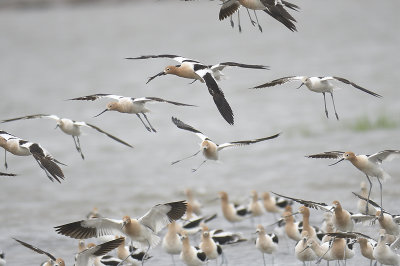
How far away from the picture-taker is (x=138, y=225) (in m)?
9.74

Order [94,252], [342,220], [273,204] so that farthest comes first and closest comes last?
[273,204]
[342,220]
[94,252]

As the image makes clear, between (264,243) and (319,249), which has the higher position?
(319,249)

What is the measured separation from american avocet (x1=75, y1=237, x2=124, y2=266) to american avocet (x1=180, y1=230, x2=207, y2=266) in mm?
1141

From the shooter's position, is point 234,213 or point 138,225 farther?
point 234,213

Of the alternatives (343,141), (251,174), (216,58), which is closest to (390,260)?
(251,174)

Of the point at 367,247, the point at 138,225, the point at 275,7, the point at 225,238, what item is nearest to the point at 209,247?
the point at 225,238

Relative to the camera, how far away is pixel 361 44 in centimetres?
3219

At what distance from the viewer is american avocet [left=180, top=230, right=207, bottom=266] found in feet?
33.3

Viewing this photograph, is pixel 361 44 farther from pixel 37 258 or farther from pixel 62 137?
pixel 37 258

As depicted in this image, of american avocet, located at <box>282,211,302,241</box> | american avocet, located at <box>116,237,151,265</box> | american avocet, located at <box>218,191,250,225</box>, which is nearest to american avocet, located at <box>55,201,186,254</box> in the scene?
american avocet, located at <box>116,237,151,265</box>

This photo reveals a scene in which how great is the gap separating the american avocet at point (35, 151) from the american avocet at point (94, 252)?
2.65ft

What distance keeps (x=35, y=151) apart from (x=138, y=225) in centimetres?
148

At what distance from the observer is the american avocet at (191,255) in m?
10.2

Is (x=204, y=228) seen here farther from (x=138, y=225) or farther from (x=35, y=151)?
(x=35, y=151)
